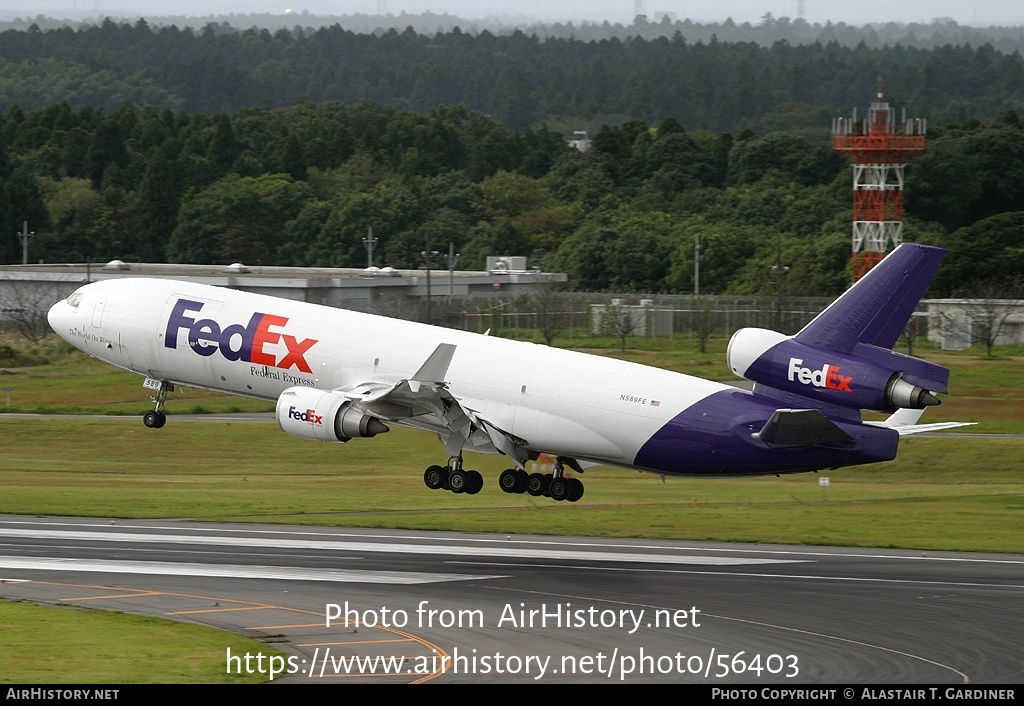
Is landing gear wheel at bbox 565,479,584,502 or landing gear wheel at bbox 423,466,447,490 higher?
landing gear wheel at bbox 423,466,447,490

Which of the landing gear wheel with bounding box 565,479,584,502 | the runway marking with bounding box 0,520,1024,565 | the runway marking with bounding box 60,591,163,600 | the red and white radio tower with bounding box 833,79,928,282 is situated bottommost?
the runway marking with bounding box 0,520,1024,565

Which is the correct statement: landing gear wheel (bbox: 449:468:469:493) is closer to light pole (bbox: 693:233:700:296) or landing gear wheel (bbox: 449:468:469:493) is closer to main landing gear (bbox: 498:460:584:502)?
main landing gear (bbox: 498:460:584:502)

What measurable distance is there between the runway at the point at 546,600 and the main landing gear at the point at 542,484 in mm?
2237

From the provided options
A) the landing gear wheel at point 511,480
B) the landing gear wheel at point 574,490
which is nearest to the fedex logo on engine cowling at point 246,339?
the landing gear wheel at point 511,480

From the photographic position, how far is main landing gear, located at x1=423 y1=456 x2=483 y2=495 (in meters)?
55.8

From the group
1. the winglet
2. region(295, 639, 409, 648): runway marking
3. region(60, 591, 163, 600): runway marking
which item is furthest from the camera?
the winglet

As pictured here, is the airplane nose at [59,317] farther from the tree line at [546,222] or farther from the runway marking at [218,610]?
the tree line at [546,222]

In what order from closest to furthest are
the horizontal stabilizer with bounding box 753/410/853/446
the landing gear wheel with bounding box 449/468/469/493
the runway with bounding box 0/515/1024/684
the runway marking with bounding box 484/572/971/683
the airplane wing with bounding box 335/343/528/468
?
the runway with bounding box 0/515/1024/684
the runway marking with bounding box 484/572/971/683
the horizontal stabilizer with bounding box 753/410/853/446
the airplane wing with bounding box 335/343/528/468
the landing gear wheel with bounding box 449/468/469/493

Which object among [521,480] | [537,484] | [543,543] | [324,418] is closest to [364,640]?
[324,418]

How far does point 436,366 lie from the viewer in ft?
173

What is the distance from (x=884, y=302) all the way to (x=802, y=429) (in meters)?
5.08

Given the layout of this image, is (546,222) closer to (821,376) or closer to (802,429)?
(821,376)

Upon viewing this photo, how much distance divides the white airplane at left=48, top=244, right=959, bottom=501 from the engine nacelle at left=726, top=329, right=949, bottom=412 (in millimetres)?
47

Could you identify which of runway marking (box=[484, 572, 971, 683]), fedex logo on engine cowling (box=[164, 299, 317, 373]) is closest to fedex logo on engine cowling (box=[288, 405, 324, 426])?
fedex logo on engine cowling (box=[164, 299, 317, 373])
